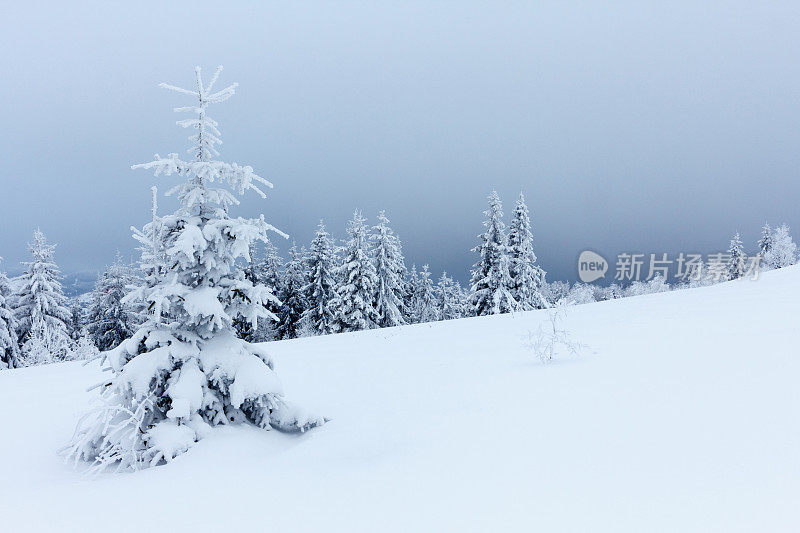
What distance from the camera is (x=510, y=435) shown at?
4465mm

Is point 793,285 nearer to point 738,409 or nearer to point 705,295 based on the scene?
point 705,295

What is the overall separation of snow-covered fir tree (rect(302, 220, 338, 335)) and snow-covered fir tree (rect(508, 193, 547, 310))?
48.9 feet

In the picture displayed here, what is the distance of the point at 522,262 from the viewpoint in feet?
112

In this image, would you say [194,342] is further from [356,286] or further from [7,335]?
[7,335]

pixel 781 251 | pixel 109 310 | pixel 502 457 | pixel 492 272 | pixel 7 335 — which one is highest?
pixel 781 251

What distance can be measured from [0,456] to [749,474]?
28.0 feet

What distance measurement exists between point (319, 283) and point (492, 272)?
15.0m

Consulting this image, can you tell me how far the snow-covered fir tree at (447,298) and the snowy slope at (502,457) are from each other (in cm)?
4475

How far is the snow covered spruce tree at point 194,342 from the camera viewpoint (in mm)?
5617

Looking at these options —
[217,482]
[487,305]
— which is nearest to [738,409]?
[217,482]

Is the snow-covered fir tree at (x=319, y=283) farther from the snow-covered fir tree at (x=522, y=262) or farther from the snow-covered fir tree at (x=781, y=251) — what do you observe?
the snow-covered fir tree at (x=781, y=251)

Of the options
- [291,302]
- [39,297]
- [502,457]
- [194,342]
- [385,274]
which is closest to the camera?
[502,457]

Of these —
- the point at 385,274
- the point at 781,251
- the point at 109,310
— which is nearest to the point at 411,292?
the point at 385,274

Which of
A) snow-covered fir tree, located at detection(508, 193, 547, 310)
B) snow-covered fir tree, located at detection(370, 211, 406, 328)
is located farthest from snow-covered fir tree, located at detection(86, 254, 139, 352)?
snow-covered fir tree, located at detection(508, 193, 547, 310)
